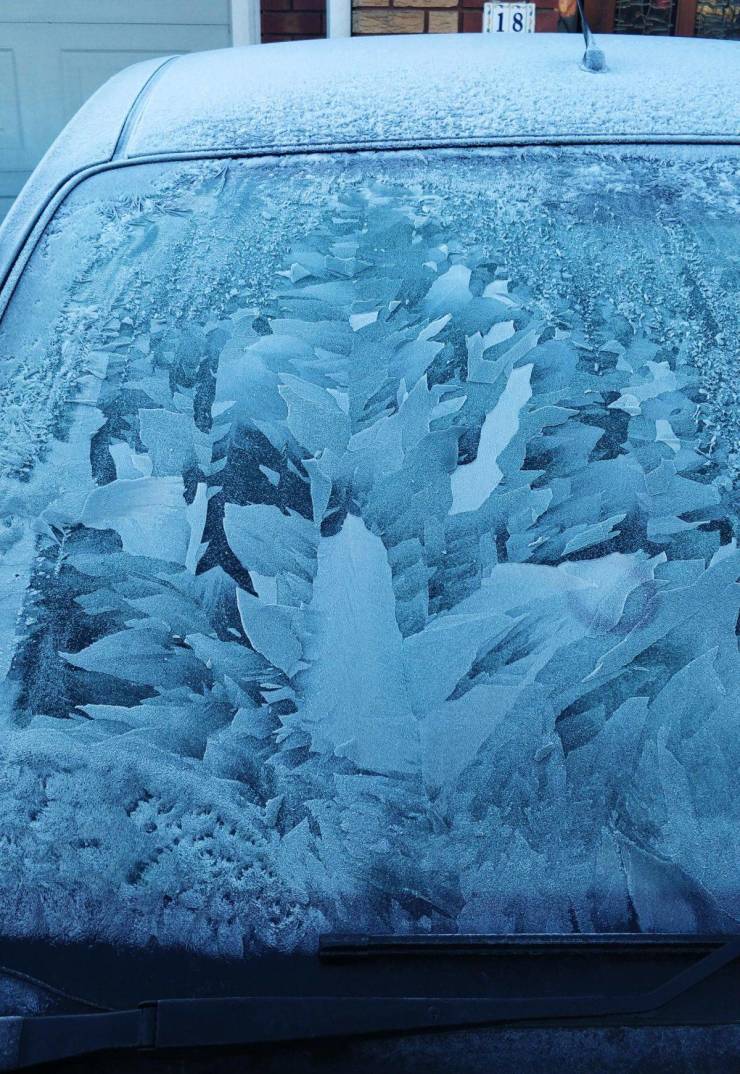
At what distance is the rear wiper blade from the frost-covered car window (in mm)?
56

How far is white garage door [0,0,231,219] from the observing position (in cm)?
469

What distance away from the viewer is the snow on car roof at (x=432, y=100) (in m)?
1.37

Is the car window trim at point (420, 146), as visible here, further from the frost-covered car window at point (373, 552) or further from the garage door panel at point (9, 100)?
the garage door panel at point (9, 100)

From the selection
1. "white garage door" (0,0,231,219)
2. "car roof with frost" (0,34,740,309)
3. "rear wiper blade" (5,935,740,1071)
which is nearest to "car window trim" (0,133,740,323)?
"car roof with frost" (0,34,740,309)

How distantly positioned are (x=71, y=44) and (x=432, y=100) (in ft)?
12.8

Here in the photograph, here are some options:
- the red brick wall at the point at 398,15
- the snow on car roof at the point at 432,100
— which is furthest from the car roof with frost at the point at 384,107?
the red brick wall at the point at 398,15

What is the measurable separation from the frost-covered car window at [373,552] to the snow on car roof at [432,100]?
0.06 metres

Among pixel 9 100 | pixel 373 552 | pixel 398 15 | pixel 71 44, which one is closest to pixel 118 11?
pixel 71 44

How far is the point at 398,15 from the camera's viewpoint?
15.1ft

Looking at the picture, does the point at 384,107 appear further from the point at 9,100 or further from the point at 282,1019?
the point at 9,100

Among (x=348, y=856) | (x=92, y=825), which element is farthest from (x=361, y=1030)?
(x=92, y=825)

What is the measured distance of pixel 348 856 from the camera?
82 cm

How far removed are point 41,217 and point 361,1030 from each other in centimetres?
102

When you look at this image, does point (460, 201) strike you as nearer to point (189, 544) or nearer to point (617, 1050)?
point (189, 544)
